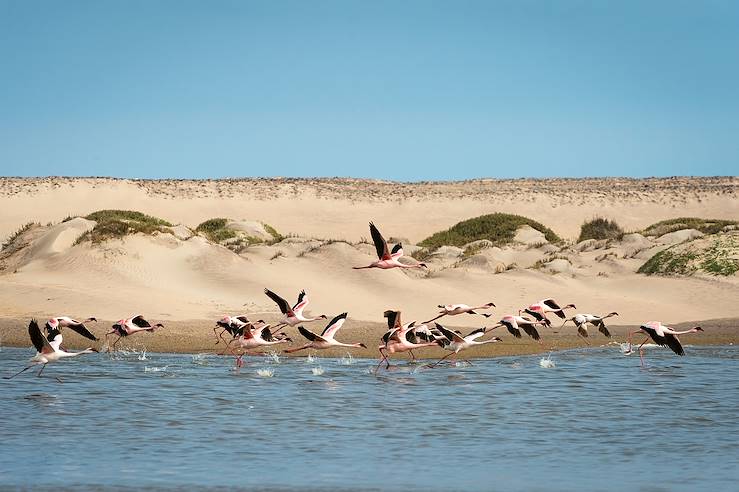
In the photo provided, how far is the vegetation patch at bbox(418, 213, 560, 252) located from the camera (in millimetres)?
40562

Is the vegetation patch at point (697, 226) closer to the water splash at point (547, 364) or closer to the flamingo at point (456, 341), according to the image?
the water splash at point (547, 364)

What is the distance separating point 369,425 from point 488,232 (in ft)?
95.9

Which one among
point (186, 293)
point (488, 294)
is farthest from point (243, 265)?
point (488, 294)

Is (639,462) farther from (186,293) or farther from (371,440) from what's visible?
(186,293)

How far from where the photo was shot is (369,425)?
12.7 metres

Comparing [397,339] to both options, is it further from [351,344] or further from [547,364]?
[547,364]

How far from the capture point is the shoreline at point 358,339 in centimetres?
1973

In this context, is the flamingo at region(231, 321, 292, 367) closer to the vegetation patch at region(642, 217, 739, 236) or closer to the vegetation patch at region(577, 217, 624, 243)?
the vegetation patch at region(642, 217, 739, 236)

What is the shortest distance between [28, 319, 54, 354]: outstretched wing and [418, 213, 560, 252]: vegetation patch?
25.5 meters

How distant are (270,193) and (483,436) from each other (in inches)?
2664

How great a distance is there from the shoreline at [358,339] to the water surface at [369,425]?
3.57 ft

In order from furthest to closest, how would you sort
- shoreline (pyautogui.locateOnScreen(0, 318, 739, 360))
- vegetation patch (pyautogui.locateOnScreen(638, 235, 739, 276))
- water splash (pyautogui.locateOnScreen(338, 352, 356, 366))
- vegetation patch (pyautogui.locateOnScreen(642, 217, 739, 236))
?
vegetation patch (pyautogui.locateOnScreen(642, 217, 739, 236))
vegetation patch (pyautogui.locateOnScreen(638, 235, 739, 276))
shoreline (pyautogui.locateOnScreen(0, 318, 739, 360))
water splash (pyautogui.locateOnScreen(338, 352, 356, 366))

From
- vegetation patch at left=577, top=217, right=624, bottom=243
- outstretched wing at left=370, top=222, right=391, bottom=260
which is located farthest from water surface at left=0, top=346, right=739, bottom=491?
vegetation patch at left=577, top=217, right=624, bottom=243

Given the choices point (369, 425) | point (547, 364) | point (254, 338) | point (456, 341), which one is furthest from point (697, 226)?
point (369, 425)
